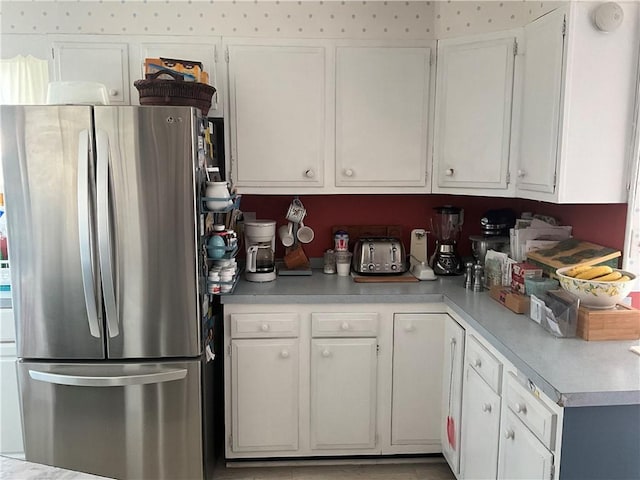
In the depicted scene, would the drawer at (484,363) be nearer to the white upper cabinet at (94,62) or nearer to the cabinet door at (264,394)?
the cabinet door at (264,394)

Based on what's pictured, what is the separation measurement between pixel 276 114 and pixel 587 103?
142 centimetres

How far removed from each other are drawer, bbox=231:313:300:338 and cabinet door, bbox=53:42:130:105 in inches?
50.2

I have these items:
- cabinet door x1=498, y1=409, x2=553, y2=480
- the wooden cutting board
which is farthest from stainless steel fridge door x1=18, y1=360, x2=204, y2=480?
cabinet door x1=498, y1=409, x2=553, y2=480

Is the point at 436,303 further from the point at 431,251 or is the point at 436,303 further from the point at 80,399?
the point at 80,399

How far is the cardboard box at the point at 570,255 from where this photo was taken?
80.7 inches

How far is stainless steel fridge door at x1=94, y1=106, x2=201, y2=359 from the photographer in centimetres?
212

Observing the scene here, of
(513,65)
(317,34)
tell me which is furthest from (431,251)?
(317,34)

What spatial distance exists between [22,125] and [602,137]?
7.51ft

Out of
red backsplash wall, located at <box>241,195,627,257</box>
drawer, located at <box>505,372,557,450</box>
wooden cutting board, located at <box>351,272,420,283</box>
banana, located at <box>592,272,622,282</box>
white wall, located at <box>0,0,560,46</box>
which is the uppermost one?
white wall, located at <box>0,0,560,46</box>

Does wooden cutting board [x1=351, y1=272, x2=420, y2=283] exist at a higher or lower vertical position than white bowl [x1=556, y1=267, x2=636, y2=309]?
lower

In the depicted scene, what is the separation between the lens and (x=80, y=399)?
2.29 meters

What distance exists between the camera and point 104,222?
212cm

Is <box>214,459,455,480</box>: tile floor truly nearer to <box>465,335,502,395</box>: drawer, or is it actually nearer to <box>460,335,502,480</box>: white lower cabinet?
<box>460,335,502,480</box>: white lower cabinet

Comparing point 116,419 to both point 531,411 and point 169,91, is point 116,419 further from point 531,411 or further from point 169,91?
point 531,411
